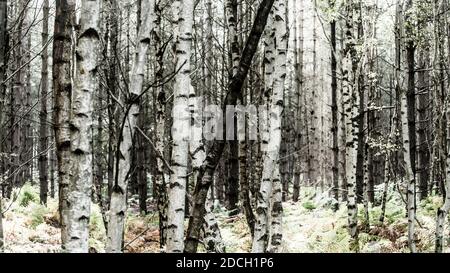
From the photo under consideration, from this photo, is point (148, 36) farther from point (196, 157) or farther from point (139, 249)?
point (139, 249)

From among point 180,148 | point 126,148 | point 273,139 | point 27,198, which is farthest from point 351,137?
point 27,198

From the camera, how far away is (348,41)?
34.6 feet

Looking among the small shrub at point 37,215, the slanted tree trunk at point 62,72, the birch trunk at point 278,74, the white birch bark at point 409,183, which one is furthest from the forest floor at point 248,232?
the slanted tree trunk at point 62,72

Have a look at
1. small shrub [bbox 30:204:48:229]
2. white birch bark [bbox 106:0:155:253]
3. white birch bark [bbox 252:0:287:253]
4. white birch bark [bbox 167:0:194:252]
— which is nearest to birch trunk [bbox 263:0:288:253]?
white birch bark [bbox 252:0:287:253]

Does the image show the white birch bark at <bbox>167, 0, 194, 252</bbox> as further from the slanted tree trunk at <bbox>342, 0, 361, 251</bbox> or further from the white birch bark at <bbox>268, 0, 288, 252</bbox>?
the slanted tree trunk at <bbox>342, 0, 361, 251</bbox>

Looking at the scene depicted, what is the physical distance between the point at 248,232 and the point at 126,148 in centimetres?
794

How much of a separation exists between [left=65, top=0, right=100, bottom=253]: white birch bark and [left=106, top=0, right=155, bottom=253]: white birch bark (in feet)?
2.09

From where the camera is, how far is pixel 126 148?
3.78 meters

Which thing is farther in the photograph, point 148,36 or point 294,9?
point 294,9

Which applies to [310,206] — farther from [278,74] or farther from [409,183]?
[278,74]

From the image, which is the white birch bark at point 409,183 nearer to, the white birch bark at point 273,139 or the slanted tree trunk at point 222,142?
the white birch bark at point 273,139

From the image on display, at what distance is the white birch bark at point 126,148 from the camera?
12.1 feet
